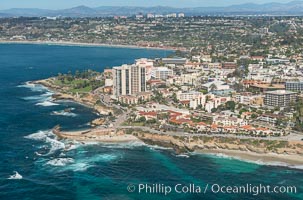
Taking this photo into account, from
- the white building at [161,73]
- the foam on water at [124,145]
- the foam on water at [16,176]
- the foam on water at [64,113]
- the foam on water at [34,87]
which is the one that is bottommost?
the foam on water at [34,87]

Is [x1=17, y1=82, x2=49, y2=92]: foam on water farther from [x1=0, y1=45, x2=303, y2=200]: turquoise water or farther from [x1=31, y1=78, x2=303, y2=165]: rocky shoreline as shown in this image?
[x1=31, y1=78, x2=303, y2=165]: rocky shoreline

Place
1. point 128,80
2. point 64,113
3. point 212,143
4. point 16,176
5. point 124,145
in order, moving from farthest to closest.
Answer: point 128,80 → point 64,113 → point 124,145 → point 212,143 → point 16,176

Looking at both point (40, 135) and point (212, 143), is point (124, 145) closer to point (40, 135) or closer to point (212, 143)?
point (212, 143)

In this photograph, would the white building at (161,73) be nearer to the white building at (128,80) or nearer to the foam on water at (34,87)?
the white building at (128,80)

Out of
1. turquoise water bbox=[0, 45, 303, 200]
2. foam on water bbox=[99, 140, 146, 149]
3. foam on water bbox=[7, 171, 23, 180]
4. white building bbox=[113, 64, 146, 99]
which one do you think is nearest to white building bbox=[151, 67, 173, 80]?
white building bbox=[113, 64, 146, 99]

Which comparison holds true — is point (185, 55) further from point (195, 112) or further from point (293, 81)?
point (195, 112)

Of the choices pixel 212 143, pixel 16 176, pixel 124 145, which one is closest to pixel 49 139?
pixel 124 145

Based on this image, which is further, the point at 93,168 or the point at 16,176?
the point at 93,168

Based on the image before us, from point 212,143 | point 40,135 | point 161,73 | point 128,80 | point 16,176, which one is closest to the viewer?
point 16,176

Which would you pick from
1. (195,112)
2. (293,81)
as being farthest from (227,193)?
(293,81)

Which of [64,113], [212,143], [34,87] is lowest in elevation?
[34,87]

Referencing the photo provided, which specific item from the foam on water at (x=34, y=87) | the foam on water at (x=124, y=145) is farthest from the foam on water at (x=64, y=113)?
the foam on water at (x=34, y=87)
